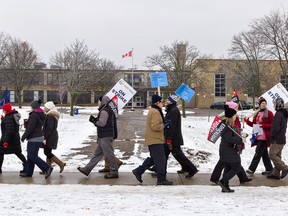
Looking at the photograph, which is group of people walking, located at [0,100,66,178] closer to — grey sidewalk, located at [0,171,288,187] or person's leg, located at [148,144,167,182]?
grey sidewalk, located at [0,171,288,187]

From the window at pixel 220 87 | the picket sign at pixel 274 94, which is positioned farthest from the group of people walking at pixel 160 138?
the window at pixel 220 87

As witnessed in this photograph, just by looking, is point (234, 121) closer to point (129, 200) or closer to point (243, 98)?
point (129, 200)

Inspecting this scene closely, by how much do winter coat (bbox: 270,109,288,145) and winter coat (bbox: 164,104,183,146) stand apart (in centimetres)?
196

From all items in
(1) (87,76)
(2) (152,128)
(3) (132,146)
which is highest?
(1) (87,76)

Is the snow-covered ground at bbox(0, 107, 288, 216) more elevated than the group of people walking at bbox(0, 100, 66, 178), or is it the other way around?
the group of people walking at bbox(0, 100, 66, 178)

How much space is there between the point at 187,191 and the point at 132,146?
7623 millimetres

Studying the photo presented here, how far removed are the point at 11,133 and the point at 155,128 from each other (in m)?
3.34

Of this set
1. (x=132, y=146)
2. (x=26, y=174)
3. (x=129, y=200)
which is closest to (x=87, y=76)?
(x=132, y=146)

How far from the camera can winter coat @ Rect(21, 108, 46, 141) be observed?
862 cm

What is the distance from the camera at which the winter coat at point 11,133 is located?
29.5 ft

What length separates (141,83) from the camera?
250 ft

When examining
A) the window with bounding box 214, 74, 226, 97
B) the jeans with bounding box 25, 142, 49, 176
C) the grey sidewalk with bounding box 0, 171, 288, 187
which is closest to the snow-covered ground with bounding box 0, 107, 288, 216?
the grey sidewalk with bounding box 0, 171, 288, 187

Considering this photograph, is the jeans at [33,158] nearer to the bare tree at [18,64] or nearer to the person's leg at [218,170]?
the person's leg at [218,170]

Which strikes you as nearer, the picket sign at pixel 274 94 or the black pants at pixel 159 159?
the black pants at pixel 159 159
